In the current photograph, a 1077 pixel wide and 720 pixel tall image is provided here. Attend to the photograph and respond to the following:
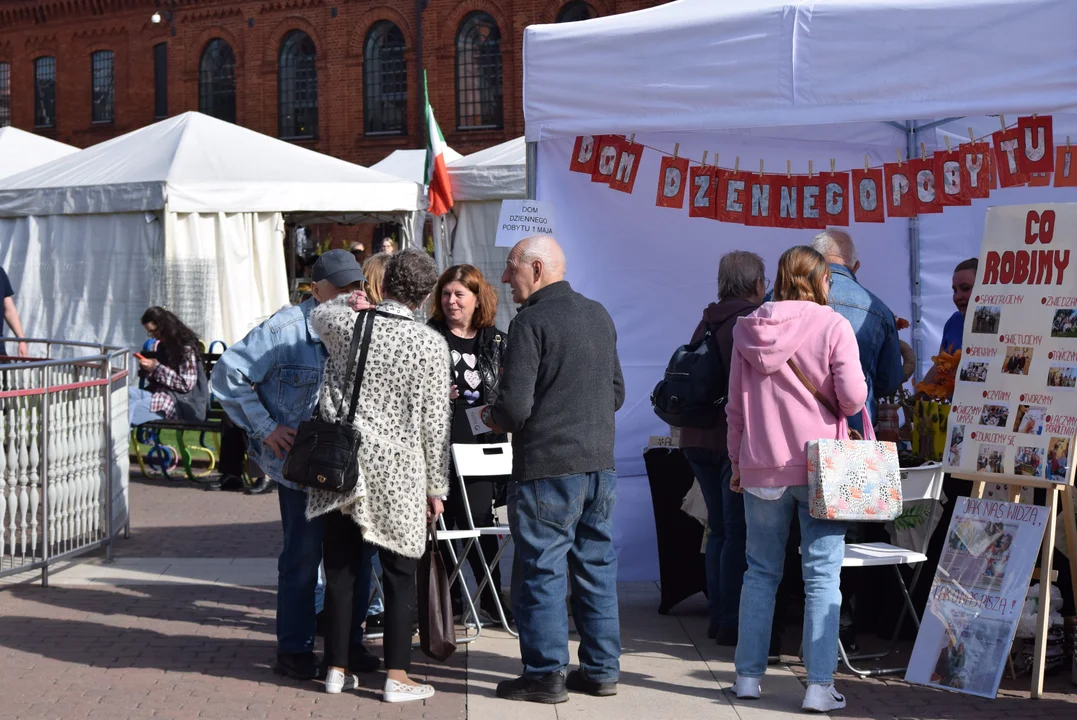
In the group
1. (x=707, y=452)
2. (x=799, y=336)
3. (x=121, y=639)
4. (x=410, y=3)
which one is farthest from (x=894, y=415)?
(x=410, y=3)

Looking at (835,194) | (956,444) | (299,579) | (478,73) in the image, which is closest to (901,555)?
(956,444)

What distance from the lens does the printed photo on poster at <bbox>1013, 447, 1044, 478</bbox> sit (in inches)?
214

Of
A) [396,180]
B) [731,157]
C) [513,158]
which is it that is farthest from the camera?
[396,180]

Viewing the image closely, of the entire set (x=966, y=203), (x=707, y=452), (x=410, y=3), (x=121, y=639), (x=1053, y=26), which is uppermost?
(x=410, y=3)

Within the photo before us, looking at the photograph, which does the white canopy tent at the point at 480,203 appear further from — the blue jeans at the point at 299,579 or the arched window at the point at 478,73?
the arched window at the point at 478,73

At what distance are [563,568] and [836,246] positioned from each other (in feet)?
6.98

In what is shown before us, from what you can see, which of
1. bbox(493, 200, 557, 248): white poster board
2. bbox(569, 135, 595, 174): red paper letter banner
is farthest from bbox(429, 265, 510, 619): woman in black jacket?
bbox(569, 135, 595, 174): red paper letter banner

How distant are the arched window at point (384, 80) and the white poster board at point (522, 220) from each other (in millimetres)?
23513

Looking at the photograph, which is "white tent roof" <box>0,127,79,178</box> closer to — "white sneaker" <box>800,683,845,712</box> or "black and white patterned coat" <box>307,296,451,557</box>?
"black and white patterned coat" <box>307,296,451,557</box>

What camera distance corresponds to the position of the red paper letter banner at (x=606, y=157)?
7457 millimetres

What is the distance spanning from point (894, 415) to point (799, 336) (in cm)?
153

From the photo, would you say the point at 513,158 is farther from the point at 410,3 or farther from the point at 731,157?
the point at 410,3

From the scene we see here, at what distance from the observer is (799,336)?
16.9 ft

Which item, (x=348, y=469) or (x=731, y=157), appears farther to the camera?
(x=731, y=157)
